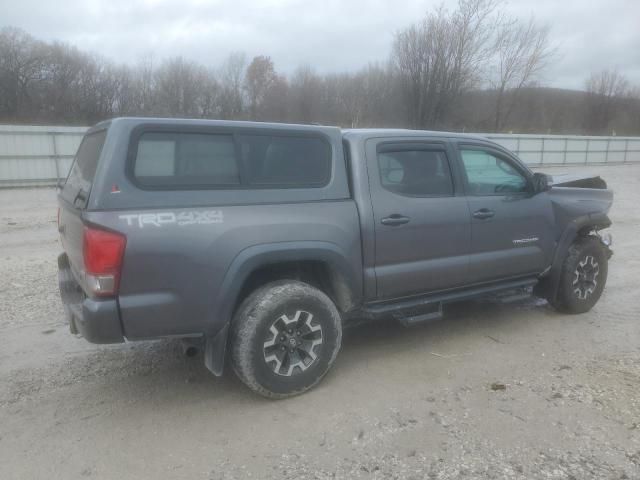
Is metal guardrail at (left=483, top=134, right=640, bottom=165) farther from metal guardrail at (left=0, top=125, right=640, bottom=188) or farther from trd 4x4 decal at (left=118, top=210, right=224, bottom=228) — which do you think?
trd 4x4 decal at (left=118, top=210, right=224, bottom=228)

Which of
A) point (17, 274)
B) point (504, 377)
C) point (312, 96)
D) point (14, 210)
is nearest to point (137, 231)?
point (504, 377)

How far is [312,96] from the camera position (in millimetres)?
39312

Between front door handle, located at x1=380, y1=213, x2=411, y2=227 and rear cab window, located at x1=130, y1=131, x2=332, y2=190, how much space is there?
0.54m

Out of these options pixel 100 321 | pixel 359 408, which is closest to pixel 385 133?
pixel 359 408

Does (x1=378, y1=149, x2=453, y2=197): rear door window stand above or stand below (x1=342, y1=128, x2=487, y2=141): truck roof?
below

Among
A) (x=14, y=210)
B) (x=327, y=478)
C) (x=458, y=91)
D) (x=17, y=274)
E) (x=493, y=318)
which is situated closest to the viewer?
(x=327, y=478)

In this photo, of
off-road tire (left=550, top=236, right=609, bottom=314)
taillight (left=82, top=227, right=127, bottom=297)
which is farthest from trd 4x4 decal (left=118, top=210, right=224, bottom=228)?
off-road tire (left=550, top=236, right=609, bottom=314)

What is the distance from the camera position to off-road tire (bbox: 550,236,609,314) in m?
5.10

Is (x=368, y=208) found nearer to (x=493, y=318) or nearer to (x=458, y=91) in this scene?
(x=493, y=318)

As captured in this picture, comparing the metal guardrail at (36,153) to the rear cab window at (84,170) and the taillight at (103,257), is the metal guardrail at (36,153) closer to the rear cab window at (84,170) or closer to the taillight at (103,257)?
the rear cab window at (84,170)

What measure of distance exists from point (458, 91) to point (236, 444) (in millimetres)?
36535

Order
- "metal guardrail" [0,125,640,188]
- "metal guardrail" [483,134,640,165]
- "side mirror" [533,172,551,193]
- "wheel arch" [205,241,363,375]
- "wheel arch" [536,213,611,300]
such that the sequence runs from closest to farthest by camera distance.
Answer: "wheel arch" [205,241,363,375] < "side mirror" [533,172,551,193] < "wheel arch" [536,213,611,300] < "metal guardrail" [0,125,640,188] < "metal guardrail" [483,134,640,165]

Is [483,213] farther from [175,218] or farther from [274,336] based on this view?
A: [175,218]

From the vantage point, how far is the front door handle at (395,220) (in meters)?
3.87
